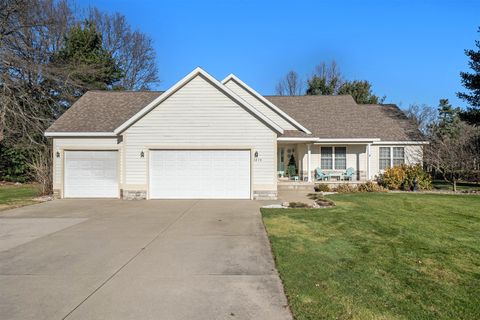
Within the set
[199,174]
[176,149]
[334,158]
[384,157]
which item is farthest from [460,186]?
[176,149]

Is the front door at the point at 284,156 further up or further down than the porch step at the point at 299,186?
further up

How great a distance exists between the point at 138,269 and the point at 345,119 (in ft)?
61.5

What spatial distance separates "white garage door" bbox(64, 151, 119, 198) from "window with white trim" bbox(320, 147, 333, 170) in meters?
12.2

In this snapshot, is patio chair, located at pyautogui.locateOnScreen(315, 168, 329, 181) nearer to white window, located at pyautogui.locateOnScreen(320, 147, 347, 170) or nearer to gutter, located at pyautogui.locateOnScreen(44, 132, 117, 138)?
white window, located at pyautogui.locateOnScreen(320, 147, 347, 170)

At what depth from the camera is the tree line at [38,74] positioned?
2266 cm

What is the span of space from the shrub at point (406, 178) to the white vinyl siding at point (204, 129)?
7.68 m

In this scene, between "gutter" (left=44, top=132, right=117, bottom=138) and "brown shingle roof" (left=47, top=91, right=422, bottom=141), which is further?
"brown shingle roof" (left=47, top=91, right=422, bottom=141)

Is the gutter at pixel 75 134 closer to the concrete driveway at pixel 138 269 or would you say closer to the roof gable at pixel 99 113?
the roof gable at pixel 99 113

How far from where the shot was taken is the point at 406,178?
17.9 meters

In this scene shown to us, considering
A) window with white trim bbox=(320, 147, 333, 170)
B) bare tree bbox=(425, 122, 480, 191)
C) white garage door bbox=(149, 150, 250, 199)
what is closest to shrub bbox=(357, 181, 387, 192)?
window with white trim bbox=(320, 147, 333, 170)

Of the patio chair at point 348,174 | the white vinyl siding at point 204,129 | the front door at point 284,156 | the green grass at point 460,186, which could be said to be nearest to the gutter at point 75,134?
the white vinyl siding at point 204,129

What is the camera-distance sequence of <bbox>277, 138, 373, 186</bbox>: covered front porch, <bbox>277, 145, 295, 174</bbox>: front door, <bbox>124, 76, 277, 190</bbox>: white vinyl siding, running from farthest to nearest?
<bbox>277, 145, 295, 174</bbox>: front door < <bbox>277, 138, 373, 186</bbox>: covered front porch < <bbox>124, 76, 277, 190</bbox>: white vinyl siding

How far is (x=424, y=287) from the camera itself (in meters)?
4.88

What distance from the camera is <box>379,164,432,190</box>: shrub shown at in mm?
17859
